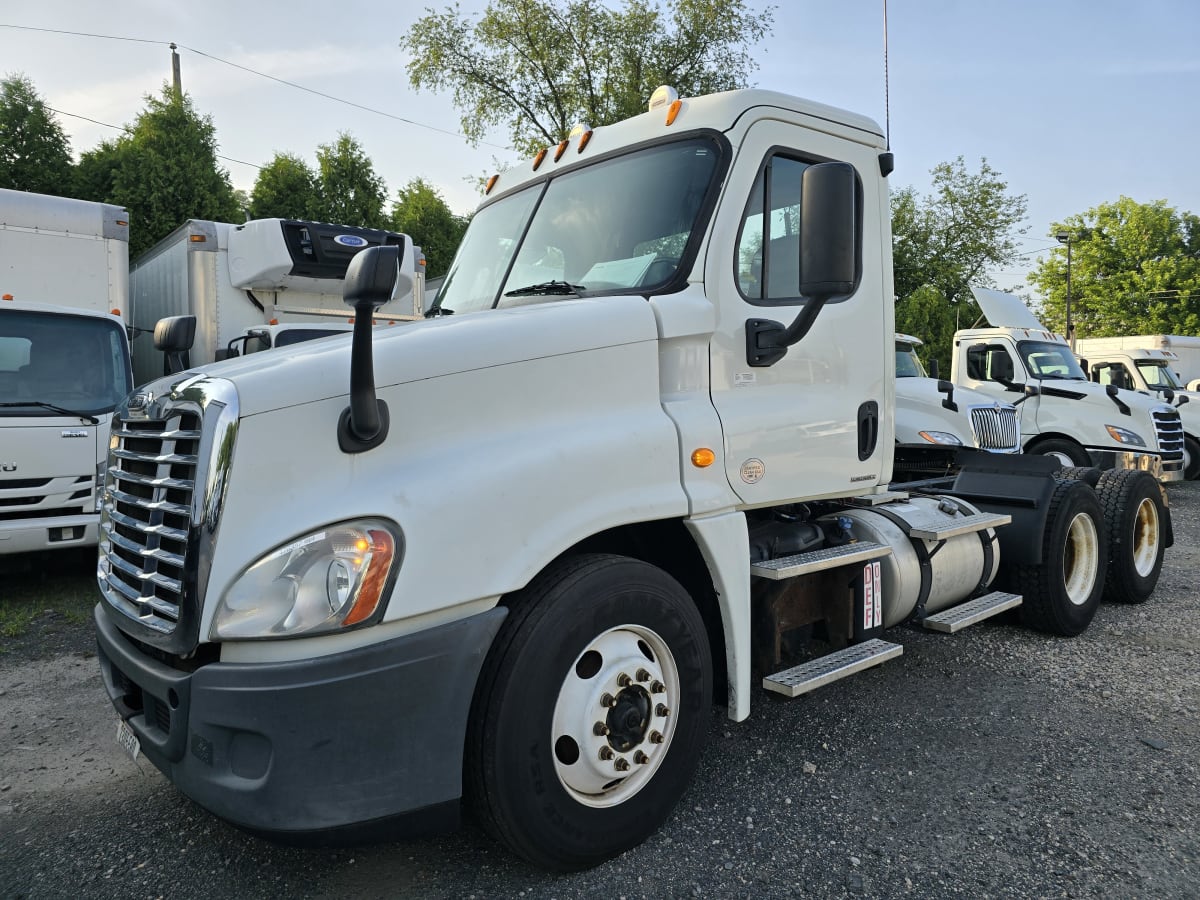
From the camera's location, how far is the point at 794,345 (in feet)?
11.2

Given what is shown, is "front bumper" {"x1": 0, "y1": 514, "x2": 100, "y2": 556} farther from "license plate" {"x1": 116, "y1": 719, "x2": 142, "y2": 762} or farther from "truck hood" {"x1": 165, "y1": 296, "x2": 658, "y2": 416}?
"truck hood" {"x1": 165, "y1": 296, "x2": 658, "y2": 416}

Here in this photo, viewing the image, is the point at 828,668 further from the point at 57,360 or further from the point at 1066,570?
the point at 57,360

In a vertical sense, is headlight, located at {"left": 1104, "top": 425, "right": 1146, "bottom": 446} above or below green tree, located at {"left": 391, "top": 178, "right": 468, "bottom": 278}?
below

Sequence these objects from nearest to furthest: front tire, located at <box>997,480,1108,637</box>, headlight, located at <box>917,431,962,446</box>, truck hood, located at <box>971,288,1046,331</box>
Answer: front tire, located at <box>997,480,1108,637</box>
headlight, located at <box>917,431,962,446</box>
truck hood, located at <box>971,288,1046,331</box>

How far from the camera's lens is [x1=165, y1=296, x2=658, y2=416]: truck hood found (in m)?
2.40

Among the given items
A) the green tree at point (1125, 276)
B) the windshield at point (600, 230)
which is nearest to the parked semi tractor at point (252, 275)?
the windshield at point (600, 230)

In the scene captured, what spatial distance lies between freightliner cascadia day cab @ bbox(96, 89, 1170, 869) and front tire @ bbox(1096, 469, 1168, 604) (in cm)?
318

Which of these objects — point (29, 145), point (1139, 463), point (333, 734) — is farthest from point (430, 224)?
point (333, 734)

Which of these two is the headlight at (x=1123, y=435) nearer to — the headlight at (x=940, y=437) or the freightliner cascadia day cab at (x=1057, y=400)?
the freightliner cascadia day cab at (x=1057, y=400)

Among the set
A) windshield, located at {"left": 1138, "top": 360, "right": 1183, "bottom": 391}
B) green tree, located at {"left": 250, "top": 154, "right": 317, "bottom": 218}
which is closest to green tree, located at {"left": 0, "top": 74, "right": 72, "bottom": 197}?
green tree, located at {"left": 250, "top": 154, "right": 317, "bottom": 218}

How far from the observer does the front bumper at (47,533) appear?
6367 millimetres

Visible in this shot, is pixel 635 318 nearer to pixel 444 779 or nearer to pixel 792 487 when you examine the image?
pixel 792 487

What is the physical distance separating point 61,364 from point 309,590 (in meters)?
6.23

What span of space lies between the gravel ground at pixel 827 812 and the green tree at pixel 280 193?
20373 mm
